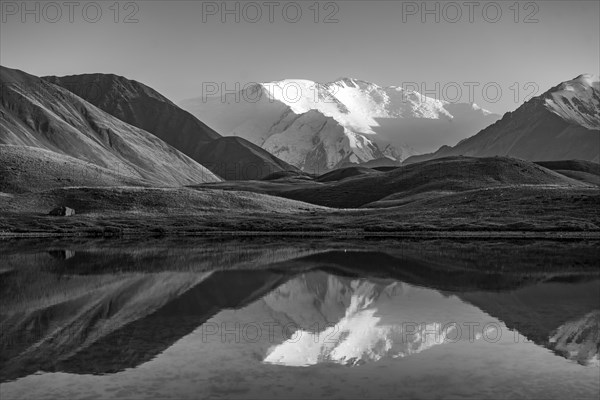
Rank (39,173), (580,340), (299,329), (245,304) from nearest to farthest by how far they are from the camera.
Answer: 1. (580,340)
2. (299,329)
3. (245,304)
4. (39,173)

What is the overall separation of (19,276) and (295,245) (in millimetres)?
37746

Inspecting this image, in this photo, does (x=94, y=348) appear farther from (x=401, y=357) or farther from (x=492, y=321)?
(x=492, y=321)

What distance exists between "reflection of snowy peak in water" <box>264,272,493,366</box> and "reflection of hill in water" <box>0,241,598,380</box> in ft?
0.22

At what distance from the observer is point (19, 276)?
46125 mm

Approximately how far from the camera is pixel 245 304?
35844 millimetres

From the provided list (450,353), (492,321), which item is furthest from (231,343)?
(492,321)

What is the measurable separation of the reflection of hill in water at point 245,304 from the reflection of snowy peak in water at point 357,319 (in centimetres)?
7

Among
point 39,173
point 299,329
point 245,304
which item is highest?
point 39,173

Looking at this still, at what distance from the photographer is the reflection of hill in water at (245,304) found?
81.5 ft

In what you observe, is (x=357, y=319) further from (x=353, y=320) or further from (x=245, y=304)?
(x=245, y=304)

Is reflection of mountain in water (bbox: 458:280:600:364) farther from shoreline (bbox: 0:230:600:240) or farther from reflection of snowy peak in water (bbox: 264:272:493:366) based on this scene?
shoreline (bbox: 0:230:600:240)

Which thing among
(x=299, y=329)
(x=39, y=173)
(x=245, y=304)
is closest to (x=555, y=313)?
(x=299, y=329)

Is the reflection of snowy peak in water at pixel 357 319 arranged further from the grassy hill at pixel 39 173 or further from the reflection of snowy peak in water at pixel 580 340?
the grassy hill at pixel 39 173

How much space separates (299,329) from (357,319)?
3.55 m
